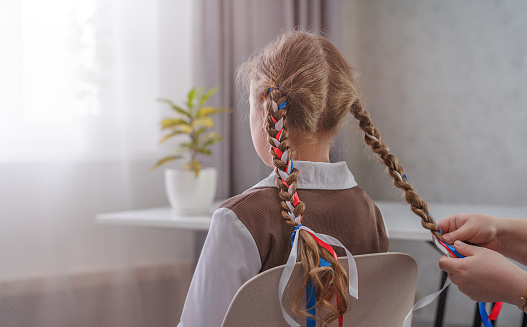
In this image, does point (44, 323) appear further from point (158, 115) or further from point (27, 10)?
point (27, 10)

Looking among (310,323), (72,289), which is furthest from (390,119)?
(310,323)

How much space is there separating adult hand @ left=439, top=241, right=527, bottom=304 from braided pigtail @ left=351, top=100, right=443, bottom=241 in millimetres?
91

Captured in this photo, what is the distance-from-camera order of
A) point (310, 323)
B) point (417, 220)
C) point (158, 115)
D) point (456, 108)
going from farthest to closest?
point (456, 108) → point (158, 115) → point (417, 220) → point (310, 323)

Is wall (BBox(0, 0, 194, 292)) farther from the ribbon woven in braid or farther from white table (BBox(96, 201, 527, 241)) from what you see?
the ribbon woven in braid

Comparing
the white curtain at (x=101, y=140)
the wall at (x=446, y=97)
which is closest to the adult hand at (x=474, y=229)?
the white curtain at (x=101, y=140)

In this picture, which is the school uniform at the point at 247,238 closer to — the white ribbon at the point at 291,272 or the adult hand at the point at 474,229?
the white ribbon at the point at 291,272

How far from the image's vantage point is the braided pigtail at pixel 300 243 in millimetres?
592

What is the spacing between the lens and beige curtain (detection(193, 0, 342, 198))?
1970 millimetres

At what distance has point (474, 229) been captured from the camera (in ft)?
2.60

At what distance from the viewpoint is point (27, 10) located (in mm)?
1593

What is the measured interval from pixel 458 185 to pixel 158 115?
1.32m

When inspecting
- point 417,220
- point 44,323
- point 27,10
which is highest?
point 27,10

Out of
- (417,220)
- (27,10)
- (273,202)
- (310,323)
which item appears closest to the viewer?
(310,323)

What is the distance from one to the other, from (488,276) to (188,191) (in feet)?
3.38
